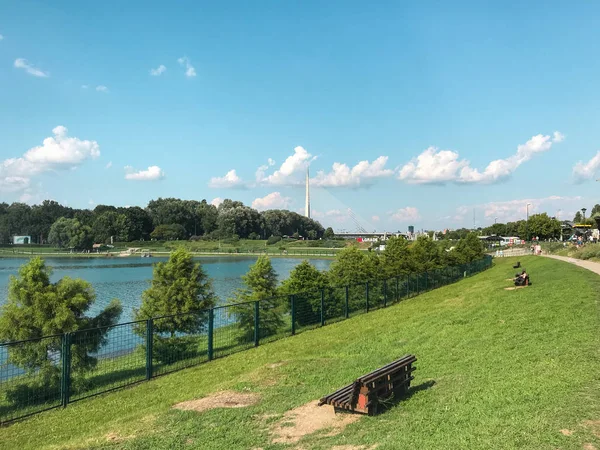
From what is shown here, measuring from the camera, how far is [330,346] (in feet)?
49.6

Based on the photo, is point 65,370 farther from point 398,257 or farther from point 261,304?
point 398,257

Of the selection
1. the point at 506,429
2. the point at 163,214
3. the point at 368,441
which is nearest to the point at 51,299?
the point at 368,441

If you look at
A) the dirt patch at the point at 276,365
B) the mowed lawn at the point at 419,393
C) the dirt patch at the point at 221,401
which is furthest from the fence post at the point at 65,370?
the dirt patch at the point at 276,365

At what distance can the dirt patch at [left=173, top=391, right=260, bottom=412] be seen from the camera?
9305 millimetres

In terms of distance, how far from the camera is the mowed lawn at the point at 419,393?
6.57 meters

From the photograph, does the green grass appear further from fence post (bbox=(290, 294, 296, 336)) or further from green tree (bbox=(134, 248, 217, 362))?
green tree (bbox=(134, 248, 217, 362))

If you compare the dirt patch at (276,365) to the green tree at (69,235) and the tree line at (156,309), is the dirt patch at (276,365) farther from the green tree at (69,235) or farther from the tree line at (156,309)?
the green tree at (69,235)

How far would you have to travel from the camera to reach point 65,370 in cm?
1138

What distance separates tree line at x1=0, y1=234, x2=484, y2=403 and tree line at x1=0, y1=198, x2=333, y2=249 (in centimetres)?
11888

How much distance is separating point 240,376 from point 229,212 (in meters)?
144

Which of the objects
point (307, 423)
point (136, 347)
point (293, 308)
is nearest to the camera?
point (307, 423)

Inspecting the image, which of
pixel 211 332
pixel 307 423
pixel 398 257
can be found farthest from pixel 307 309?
pixel 398 257

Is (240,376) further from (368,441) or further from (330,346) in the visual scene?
(368,441)

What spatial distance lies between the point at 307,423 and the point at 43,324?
29.1ft
